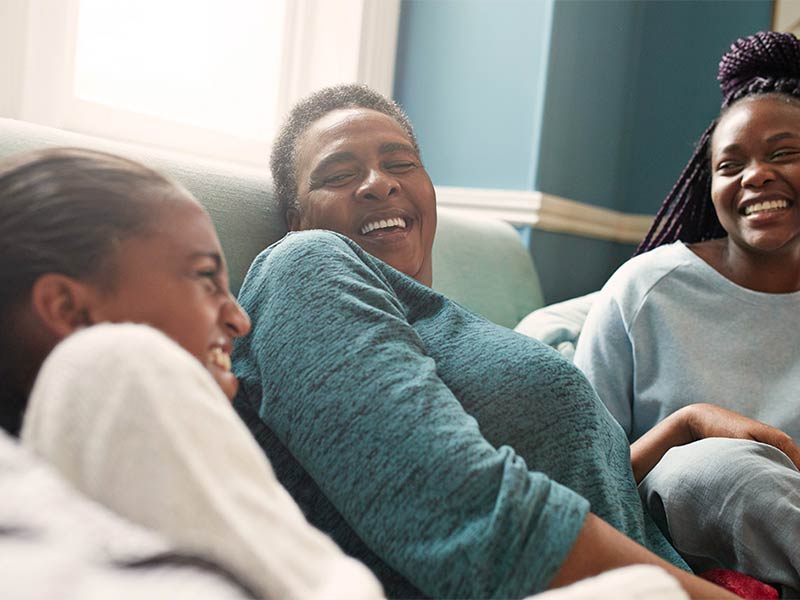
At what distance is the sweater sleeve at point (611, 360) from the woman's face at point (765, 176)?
0.26 meters

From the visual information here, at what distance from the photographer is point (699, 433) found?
1138 mm

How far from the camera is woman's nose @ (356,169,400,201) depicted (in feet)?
3.62

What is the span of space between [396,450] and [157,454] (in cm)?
→ 24

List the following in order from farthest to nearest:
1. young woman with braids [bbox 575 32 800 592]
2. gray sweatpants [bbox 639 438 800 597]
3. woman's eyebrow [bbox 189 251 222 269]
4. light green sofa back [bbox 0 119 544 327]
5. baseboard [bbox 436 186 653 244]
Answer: baseboard [bbox 436 186 653 244] → young woman with braids [bbox 575 32 800 592] → light green sofa back [bbox 0 119 544 327] → gray sweatpants [bbox 639 438 800 597] → woman's eyebrow [bbox 189 251 222 269]

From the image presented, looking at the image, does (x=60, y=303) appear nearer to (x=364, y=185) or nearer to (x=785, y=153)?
(x=364, y=185)

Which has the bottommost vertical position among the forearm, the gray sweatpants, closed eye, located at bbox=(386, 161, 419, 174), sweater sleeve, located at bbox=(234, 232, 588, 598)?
the gray sweatpants

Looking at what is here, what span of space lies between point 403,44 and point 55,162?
193 centimetres

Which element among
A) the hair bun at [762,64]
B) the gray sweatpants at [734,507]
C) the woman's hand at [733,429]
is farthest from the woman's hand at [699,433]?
the hair bun at [762,64]

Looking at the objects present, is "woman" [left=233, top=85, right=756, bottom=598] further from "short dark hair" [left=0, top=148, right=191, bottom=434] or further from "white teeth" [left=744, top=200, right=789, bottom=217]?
"white teeth" [left=744, top=200, right=789, bottom=217]

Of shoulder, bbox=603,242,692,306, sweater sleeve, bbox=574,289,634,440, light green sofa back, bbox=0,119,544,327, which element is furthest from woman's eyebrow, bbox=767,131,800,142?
light green sofa back, bbox=0,119,544,327

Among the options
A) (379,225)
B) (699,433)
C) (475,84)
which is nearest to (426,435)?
(379,225)

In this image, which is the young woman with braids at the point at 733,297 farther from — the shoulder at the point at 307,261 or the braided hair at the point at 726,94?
the shoulder at the point at 307,261

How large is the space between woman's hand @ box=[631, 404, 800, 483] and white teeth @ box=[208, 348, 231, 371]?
695 millimetres

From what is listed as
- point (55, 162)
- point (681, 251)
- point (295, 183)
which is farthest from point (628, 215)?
point (55, 162)
